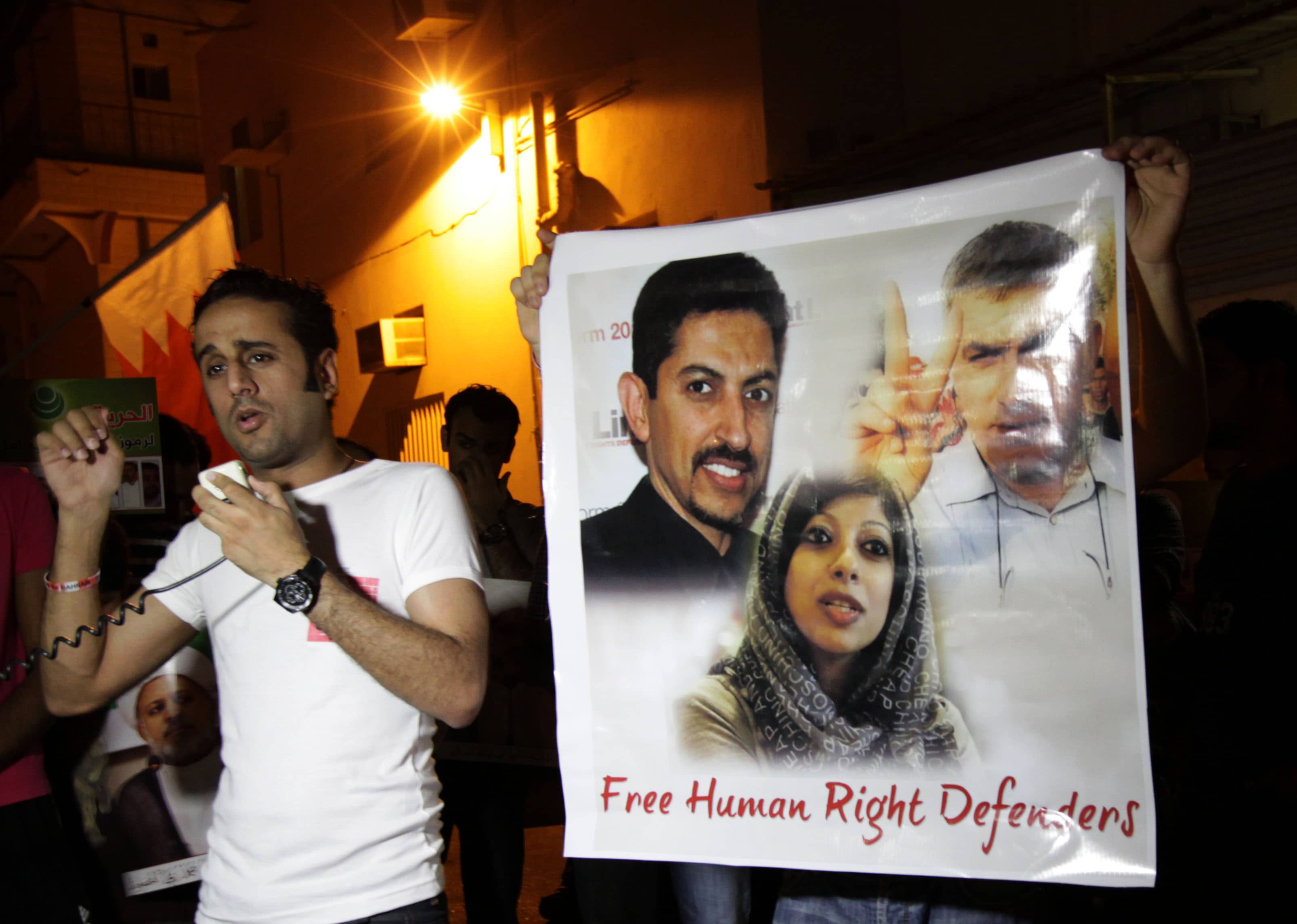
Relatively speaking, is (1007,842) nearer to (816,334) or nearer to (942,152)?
(816,334)

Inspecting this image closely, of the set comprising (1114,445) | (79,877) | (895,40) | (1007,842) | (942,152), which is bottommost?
(79,877)

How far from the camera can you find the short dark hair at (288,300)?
2.07m

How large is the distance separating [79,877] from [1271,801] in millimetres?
2448

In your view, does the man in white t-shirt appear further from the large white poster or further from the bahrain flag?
the bahrain flag

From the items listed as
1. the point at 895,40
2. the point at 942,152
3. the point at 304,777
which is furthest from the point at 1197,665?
the point at 895,40

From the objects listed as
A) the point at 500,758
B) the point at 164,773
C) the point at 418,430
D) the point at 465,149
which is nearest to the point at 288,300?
the point at 164,773

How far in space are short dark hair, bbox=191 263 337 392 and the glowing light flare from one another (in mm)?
7423

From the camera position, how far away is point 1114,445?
5.33ft

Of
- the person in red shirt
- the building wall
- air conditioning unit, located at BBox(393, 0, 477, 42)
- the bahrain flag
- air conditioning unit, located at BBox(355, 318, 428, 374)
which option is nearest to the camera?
the person in red shirt

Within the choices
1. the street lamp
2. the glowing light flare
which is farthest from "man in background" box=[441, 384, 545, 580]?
the glowing light flare

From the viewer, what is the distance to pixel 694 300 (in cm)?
185

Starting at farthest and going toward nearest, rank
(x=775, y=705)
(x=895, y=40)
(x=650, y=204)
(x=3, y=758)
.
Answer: (x=650, y=204), (x=895, y=40), (x=3, y=758), (x=775, y=705)

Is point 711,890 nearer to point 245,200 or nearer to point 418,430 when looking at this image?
point 418,430

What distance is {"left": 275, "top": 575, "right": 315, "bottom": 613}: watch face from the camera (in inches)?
66.6
